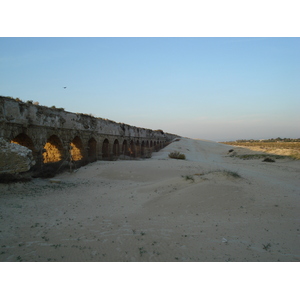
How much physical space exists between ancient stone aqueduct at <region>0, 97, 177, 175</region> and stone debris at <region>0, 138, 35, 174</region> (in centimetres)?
114

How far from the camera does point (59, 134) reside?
12.3 metres

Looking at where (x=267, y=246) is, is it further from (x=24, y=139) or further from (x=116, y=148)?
(x=116, y=148)

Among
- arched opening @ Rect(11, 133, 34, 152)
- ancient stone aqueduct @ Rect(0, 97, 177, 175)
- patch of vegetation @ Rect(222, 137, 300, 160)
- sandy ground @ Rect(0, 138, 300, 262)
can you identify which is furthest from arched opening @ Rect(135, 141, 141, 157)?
sandy ground @ Rect(0, 138, 300, 262)

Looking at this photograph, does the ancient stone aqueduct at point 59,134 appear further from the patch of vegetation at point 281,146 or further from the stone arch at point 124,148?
the patch of vegetation at point 281,146

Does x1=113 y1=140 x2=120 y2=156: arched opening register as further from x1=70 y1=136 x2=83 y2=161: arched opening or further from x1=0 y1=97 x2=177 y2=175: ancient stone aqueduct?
x1=70 y1=136 x2=83 y2=161: arched opening

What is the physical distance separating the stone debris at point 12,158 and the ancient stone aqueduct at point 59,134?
114 centimetres

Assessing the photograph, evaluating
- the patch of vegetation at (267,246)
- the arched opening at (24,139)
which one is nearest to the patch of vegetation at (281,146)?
the patch of vegetation at (267,246)

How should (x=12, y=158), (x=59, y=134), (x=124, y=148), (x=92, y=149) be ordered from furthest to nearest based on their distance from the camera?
(x=124, y=148), (x=92, y=149), (x=59, y=134), (x=12, y=158)

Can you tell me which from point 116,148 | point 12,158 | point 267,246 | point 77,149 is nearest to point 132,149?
point 116,148

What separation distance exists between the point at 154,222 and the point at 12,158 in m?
5.97

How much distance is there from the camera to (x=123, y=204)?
22.1 feet

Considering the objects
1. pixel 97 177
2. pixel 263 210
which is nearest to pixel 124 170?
pixel 97 177

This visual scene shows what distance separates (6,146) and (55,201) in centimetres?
293

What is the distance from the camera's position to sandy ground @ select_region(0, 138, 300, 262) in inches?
142
